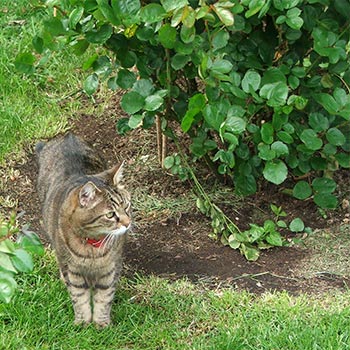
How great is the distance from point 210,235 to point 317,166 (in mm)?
735

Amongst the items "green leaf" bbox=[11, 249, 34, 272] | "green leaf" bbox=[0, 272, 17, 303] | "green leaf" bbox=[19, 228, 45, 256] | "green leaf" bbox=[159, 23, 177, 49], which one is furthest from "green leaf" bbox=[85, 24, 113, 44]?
"green leaf" bbox=[0, 272, 17, 303]

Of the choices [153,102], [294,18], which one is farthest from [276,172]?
[294,18]

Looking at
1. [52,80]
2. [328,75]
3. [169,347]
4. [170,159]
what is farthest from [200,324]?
[52,80]

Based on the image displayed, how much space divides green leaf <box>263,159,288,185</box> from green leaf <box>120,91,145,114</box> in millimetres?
760

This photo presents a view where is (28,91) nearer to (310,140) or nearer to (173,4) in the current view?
(310,140)

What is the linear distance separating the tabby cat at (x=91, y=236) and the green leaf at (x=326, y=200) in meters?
1.15

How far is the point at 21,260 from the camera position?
2314 mm

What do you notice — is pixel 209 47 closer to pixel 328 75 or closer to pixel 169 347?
pixel 328 75

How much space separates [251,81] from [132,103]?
24.5 inches

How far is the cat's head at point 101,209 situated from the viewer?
13.3 ft

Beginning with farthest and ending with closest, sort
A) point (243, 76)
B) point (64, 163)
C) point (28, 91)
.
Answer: point (28, 91) → point (64, 163) → point (243, 76)

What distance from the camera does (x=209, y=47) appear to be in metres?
4.12

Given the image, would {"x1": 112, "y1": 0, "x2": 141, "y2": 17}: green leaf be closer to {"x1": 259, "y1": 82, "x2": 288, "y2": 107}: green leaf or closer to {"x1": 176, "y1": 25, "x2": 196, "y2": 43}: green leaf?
{"x1": 176, "y1": 25, "x2": 196, "y2": 43}: green leaf

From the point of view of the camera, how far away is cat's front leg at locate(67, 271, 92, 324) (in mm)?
4246
